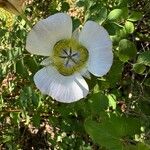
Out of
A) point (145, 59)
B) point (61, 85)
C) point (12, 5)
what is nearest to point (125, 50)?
point (145, 59)

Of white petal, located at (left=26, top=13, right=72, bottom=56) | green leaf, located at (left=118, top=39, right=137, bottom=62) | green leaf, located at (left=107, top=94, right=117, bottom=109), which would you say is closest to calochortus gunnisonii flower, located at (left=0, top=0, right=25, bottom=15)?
white petal, located at (left=26, top=13, right=72, bottom=56)

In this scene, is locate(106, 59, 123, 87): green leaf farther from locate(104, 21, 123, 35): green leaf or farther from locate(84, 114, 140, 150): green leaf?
locate(84, 114, 140, 150): green leaf

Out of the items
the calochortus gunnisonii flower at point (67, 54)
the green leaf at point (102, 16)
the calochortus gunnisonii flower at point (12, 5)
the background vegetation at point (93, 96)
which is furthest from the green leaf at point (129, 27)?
the calochortus gunnisonii flower at point (12, 5)

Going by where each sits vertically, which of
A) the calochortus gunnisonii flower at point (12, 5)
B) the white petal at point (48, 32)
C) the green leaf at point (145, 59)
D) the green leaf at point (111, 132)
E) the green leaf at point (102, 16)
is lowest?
the green leaf at point (111, 132)

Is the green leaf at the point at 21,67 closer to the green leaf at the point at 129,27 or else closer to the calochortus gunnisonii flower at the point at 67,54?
the calochortus gunnisonii flower at the point at 67,54

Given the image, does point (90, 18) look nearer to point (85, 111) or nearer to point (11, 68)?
point (85, 111)
